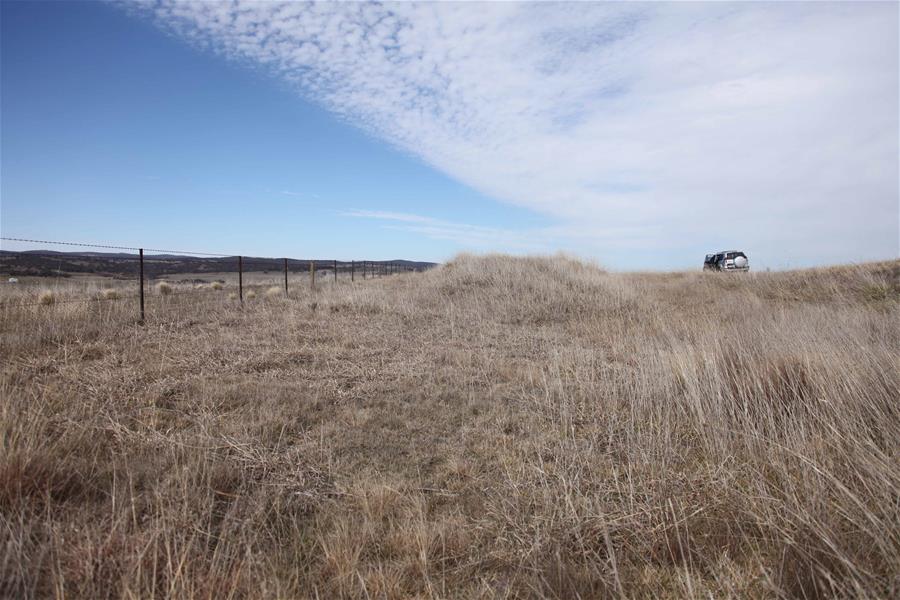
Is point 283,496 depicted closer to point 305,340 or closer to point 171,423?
point 171,423

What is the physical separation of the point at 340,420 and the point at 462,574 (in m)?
2.42

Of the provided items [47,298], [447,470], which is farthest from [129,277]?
[447,470]

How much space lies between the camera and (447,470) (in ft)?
11.0

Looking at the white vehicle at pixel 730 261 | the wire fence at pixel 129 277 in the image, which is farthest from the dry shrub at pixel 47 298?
the white vehicle at pixel 730 261

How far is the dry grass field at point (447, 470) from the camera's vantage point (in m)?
2.08

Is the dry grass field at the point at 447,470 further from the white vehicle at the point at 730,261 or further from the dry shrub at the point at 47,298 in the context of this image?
the white vehicle at the point at 730,261

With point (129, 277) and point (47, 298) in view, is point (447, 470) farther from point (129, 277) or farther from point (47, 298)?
point (129, 277)

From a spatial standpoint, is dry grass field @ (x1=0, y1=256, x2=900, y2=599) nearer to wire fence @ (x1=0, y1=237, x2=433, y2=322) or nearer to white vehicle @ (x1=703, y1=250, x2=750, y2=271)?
wire fence @ (x1=0, y1=237, x2=433, y2=322)

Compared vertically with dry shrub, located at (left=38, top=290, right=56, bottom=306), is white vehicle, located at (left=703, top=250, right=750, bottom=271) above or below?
above

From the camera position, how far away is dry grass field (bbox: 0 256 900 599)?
2078mm

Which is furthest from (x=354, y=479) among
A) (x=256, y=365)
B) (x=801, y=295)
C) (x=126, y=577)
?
(x=801, y=295)

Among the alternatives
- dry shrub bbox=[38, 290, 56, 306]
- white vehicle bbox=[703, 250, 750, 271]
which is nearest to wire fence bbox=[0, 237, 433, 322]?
dry shrub bbox=[38, 290, 56, 306]

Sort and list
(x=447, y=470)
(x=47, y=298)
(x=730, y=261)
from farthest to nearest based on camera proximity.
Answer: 1. (x=730, y=261)
2. (x=47, y=298)
3. (x=447, y=470)

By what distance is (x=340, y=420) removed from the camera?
434cm
